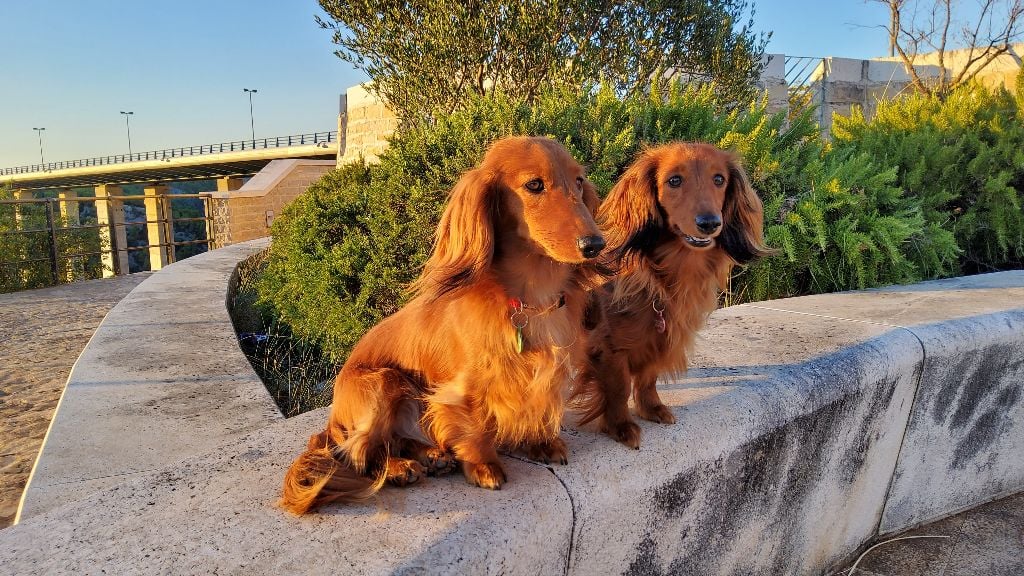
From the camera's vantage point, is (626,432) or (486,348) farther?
(626,432)

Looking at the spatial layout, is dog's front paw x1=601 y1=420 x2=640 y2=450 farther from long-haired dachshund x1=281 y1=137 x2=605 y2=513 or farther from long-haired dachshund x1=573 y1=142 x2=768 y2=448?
long-haired dachshund x1=281 y1=137 x2=605 y2=513

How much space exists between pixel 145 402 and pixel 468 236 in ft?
10.0

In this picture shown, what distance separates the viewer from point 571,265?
6.07 ft

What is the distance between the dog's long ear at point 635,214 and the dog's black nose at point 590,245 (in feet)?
2.21

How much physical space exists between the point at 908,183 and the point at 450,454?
5.82 metres

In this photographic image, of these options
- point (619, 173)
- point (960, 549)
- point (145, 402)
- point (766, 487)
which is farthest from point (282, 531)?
point (619, 173)

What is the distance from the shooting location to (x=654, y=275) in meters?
2.26

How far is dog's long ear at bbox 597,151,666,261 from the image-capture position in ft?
7.39

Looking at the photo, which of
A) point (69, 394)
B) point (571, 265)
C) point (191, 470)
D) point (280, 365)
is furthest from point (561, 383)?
point (280, 365)

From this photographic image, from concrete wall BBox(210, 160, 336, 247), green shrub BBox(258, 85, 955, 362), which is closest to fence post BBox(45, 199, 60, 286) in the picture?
concrete wall BBox(210, 160, 336, 247)

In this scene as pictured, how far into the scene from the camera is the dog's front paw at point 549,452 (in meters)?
1.88

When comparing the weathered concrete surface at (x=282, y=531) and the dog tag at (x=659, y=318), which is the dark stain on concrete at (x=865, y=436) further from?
the weathered concrete surface at (x=282, y=531)

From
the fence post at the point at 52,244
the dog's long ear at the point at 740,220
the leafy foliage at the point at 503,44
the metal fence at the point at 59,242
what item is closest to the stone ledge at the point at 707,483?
the dog's long ear at the point at 740,220

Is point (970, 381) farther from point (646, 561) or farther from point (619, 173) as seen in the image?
point (619, 173)
